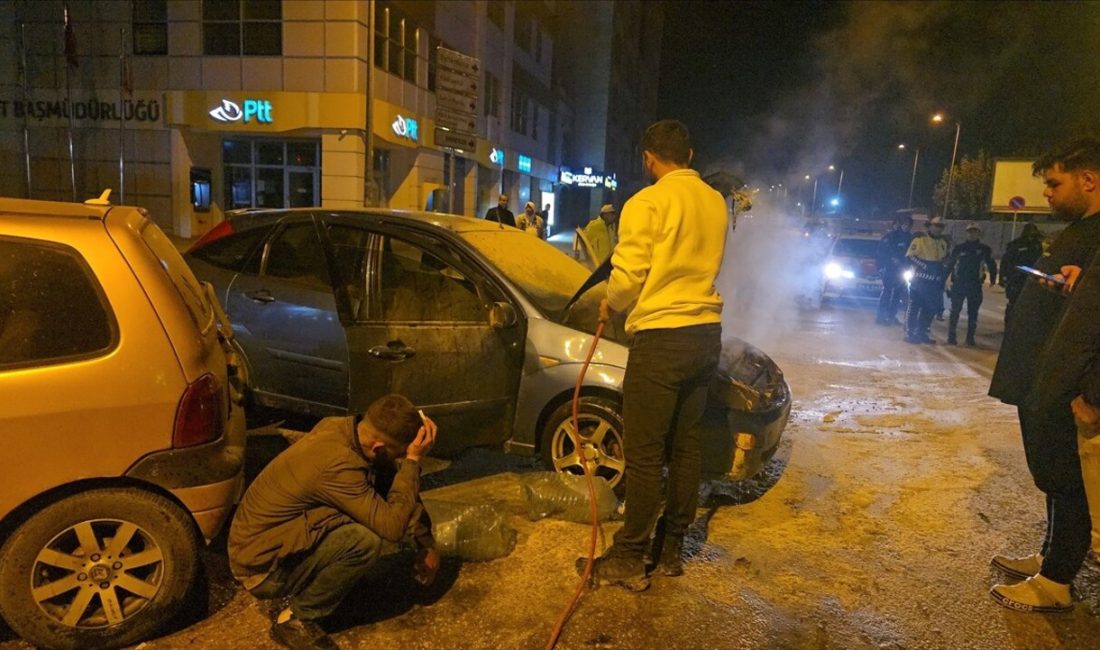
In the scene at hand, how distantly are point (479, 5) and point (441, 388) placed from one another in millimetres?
24827

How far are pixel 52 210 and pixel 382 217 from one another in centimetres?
185

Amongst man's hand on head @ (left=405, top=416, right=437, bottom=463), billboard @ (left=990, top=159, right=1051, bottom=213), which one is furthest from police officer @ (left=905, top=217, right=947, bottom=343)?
billboard @ (left=990, top=159, right=1051, bottom=213)

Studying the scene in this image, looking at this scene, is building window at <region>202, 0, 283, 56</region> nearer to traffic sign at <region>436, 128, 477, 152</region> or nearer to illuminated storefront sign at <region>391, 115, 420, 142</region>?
illuminated storefront sign at <region>391, 115, 420, 142</region>

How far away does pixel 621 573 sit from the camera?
10.7 feet

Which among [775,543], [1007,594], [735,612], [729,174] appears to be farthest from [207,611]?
[729,174]

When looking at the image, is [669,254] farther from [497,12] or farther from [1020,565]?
[497,12]

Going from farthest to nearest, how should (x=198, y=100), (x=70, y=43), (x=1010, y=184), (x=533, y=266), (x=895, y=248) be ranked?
(x=1010, y=184), (x=198, y=100), (x=70, y=43), (x=895, y=248), (x=533, y=266)

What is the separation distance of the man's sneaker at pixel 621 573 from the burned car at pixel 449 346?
0.71 meters

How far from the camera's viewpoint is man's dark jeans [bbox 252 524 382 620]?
266 centimetres

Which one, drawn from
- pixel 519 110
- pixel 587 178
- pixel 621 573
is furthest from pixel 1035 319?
pixel 587 178

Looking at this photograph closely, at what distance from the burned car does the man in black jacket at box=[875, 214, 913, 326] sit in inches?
331

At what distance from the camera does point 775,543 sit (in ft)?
12.4

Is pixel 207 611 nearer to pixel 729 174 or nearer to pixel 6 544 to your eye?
pixel 6 544

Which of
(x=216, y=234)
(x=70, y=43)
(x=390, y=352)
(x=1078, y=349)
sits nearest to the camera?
(x=1078, y=349)
